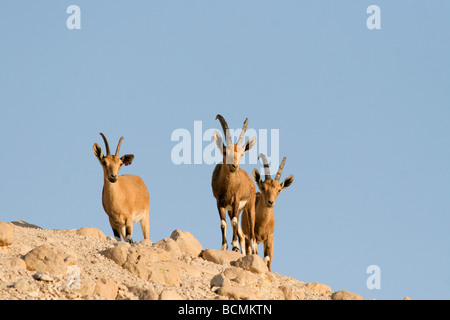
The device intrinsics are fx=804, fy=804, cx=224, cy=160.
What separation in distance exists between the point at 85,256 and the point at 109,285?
2314mm

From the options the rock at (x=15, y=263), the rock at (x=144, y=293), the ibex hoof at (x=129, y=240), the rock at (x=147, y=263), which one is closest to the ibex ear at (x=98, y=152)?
the ibex hoof at (x=129, y=240)

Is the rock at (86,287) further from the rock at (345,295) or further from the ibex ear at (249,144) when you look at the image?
the ibex ear at (249,144)

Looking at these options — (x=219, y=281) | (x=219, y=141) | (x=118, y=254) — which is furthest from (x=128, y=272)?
(x=219, y=141)

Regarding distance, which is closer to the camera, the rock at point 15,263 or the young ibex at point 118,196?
the rock at point 15,263

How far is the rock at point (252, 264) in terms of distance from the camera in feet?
50.9

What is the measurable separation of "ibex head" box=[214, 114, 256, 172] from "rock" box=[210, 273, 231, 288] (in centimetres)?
645

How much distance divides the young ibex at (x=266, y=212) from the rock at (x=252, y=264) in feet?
16.3

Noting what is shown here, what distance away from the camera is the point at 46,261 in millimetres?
12430

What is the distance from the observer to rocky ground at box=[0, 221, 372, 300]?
1172cm

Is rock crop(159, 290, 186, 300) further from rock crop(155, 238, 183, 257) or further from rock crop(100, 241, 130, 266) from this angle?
rock crop(155, 238, 183, 257)

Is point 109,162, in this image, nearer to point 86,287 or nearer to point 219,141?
point 219,141

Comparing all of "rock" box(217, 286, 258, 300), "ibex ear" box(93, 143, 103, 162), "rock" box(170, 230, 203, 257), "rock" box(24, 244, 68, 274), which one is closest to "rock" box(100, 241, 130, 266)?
"rock" box(24, 244, 68, 274)
